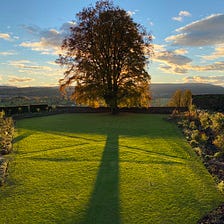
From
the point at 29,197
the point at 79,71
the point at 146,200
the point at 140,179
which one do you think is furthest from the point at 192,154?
the point at 79,71

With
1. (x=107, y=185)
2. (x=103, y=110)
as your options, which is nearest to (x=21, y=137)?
(x=107, y=185)

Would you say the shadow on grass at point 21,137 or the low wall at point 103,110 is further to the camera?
the low wall at point 103,110

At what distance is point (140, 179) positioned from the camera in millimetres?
7438

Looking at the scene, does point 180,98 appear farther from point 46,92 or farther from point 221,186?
point 46,92

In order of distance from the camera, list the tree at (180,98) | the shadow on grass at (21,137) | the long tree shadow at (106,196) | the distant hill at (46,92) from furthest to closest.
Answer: the distant hill at (46,92), the tree at (180,98), the shadow on grass at (21,137), the long tree shadow at (106,196)

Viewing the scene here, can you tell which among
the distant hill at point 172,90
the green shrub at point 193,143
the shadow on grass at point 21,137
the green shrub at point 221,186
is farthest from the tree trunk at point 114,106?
the distant hill at point 172,90

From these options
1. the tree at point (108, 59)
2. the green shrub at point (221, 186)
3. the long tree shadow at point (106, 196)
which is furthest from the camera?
the tree at point (108, 59)

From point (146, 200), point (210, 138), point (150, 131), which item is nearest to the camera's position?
point (146, 200)

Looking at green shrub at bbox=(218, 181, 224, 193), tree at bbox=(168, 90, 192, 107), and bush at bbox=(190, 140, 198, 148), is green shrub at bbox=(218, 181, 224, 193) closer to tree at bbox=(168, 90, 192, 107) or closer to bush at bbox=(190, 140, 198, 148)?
bush at bbox=(190, 140, 198, 148)

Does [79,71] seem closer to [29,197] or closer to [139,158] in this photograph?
[139,158]

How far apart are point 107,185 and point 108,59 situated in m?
20.2

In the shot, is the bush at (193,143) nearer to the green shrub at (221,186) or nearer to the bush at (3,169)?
the green shrub at (221,186)

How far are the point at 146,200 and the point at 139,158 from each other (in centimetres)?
336

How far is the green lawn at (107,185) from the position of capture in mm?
5527
